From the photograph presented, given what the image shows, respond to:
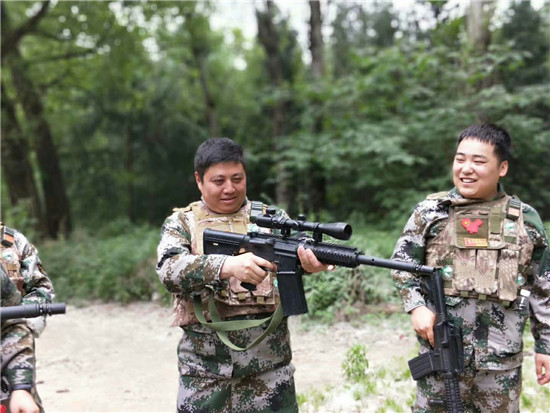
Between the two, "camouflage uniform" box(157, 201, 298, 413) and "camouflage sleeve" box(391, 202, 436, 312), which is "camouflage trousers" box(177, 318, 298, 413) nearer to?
"camouflage uniform" box(157, 201, 298, 413)

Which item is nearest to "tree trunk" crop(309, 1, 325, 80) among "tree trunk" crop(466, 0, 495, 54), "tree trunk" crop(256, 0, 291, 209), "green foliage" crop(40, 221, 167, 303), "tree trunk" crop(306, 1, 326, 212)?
"tree trunk" crop(306, 1, 326, 212)

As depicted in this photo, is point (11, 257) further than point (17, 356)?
Yes

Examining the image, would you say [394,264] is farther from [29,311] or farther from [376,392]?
[376,392]

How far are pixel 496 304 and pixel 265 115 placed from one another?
42.8 feet

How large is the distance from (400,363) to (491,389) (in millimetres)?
→ 2172

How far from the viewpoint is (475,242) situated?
103 inches

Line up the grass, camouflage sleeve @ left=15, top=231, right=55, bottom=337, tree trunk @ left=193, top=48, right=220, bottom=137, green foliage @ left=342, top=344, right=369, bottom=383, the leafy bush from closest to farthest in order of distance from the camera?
camouflage sleeve @ left=15, top=231, right=55, bottom=337 < the grass < green foliage @ left=342, top=344, right=369, bottom=383 < the leafy bush < tree trunk @ left=193, top=48, right=220, bottom=137

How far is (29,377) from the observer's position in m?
2.10

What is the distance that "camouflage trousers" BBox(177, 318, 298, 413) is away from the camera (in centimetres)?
263

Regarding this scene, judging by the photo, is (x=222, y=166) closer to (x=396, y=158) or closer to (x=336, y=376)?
(x=336, y=376)

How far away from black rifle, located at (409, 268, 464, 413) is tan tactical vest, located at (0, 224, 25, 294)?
1.84 m

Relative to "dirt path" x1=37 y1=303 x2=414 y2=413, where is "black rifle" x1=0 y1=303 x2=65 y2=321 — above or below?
above

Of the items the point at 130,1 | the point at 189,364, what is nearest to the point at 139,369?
the point at 189,364

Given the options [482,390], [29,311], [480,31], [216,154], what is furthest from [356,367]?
[480,31]
